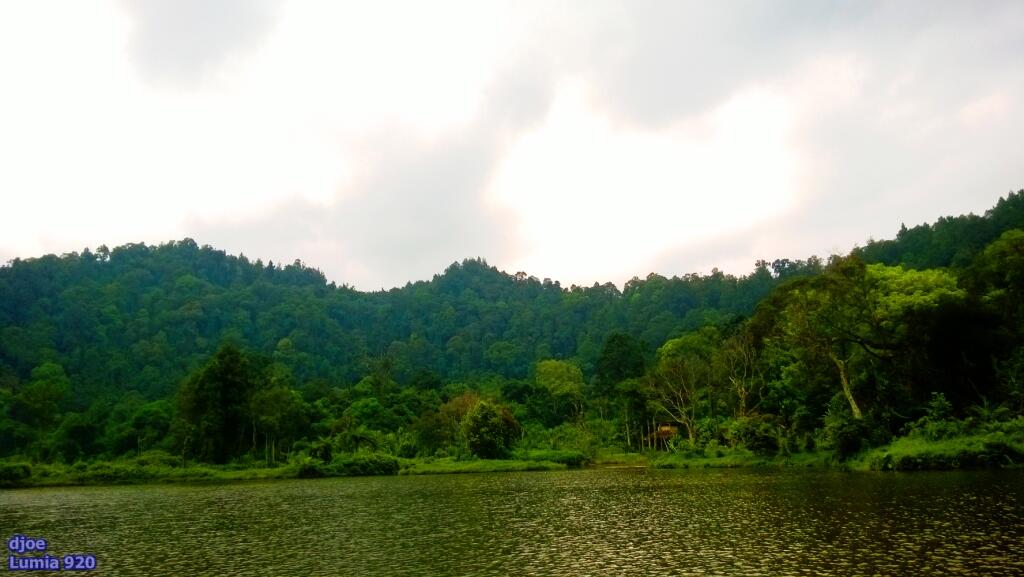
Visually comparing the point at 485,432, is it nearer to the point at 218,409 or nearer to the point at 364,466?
the point at 364,466

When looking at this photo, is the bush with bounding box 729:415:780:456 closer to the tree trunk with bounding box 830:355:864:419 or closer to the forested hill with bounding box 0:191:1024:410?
the tree trunk with bounding box 830:355:864:419

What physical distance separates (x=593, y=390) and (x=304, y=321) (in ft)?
322

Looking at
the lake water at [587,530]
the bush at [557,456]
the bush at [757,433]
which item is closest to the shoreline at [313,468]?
the bush at [557,456]

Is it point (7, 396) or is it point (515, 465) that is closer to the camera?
point (515, 465)

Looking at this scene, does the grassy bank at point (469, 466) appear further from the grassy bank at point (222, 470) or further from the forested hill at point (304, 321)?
the forested hill at point (304, 321)

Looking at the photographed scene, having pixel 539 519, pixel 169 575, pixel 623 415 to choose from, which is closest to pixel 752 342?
pixel 623 415

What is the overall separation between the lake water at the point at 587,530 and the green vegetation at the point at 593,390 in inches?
549

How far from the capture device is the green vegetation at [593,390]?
45.3 m

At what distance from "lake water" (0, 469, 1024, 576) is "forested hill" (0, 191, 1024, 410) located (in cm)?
7943

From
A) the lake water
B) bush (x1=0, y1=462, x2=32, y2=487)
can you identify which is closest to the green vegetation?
bush (x1=0, y1=462, x2=32, y2=487)

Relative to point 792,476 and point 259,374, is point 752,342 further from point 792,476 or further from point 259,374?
point 259,374

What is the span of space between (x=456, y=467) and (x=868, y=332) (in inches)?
1533

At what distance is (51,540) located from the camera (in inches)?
936

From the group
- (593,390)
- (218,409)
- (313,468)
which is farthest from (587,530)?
(593,390)
